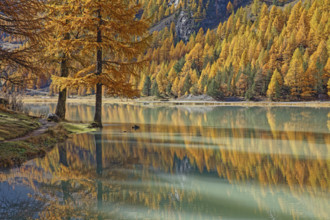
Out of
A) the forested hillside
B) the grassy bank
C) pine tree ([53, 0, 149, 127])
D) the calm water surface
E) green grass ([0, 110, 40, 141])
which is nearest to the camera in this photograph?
the calm water surface

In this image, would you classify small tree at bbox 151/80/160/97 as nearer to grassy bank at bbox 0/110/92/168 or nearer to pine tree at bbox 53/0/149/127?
pine tree at bbox 53/0/149/127

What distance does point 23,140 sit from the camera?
14.3m

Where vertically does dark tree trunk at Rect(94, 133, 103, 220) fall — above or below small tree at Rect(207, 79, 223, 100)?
below

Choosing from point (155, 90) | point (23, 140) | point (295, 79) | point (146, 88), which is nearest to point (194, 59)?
Result: point (146, 88)

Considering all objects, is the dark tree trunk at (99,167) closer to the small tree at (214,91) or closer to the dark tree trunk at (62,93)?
the dark tree trunk at (62,93)

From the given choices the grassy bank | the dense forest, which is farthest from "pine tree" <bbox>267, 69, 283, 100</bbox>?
the grassy bank

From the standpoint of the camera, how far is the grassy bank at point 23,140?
1151 centimetres

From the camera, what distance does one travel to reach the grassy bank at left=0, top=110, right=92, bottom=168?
1151 centimetres

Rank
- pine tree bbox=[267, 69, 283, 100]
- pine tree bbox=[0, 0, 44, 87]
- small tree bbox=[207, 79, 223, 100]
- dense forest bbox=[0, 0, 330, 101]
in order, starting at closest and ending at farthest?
pine tree bbox=[0, 0, 44, 87] → dense forest bbox=[0, 0, 330, 101] → pine tree bbox=[267, 69, 283, 100] → small tree bbox=[207, 79, 223, 100]

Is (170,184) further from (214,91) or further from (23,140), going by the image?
(214,91)

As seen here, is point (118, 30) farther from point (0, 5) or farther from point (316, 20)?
point (316, 20)

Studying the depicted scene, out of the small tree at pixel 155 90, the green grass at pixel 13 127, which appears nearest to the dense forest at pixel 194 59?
the small tree at pixel 155 90

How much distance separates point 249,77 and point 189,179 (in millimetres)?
106074

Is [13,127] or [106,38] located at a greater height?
[106,38]
